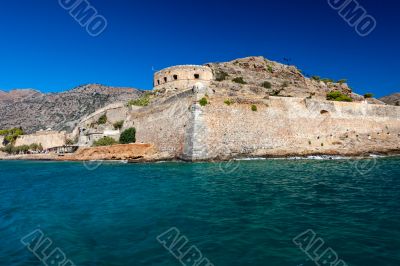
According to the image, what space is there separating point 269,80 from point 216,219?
38796 millimetres

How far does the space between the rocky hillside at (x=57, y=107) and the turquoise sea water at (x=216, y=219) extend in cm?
6553

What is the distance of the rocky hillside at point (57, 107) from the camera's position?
78438 mm

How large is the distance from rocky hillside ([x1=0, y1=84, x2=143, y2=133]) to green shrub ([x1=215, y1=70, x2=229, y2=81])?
129ft

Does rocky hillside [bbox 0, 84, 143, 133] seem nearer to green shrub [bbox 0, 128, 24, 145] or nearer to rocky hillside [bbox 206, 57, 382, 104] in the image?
green shrub [bbox 0, 128, 24, 145]

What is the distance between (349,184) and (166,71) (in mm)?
31207

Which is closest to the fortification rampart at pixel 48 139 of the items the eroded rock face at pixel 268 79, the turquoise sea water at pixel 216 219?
the eroded rock face at pixel 268 79

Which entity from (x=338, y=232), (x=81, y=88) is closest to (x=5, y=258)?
(x=338, y=232)

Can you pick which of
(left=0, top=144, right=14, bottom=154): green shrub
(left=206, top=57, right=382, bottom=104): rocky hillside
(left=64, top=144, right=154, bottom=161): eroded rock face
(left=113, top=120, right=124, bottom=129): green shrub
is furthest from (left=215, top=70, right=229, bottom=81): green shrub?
(left=0, top=144, right=14, bottom=154): green shrub

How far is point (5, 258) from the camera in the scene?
19.4 feet

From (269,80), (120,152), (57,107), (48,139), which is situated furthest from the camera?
(57,107)

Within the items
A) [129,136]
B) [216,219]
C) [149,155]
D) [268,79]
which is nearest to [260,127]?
[149,155]

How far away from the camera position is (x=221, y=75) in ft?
141

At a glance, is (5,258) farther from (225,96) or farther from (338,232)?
(225,96)

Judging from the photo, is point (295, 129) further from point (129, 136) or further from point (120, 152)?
point (129, 136)
